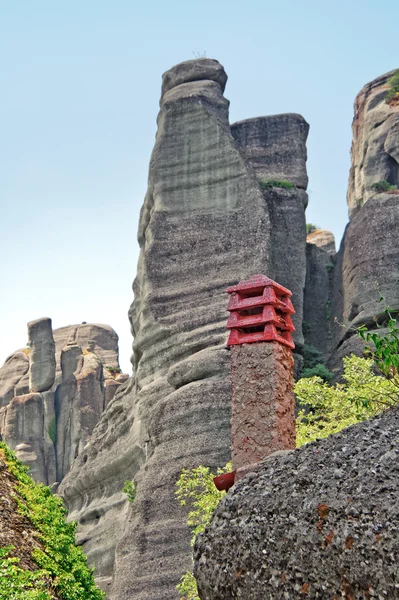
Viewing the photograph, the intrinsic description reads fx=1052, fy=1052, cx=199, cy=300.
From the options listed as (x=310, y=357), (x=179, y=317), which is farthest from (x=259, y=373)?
(x=310, y=357)

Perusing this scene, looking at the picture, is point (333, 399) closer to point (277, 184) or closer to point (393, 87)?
point (277, 184)

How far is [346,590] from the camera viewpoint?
29.9 ft

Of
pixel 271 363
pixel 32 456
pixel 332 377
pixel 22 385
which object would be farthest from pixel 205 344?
pixel 22 385

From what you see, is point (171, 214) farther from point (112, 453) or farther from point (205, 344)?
point (112, 453)

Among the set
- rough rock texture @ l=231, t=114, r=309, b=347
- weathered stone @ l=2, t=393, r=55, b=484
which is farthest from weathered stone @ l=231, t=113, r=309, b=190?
weathered stone @ l=2, t=393, r=55, b=484

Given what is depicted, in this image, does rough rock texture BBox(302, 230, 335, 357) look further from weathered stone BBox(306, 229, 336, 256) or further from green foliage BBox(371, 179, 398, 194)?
weathered stone BBox(306, 229, 336, 256)

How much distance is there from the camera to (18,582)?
12078mm

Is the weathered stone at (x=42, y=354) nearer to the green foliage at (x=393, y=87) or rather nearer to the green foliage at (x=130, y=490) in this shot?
the green foliage at (x=393, y=87)

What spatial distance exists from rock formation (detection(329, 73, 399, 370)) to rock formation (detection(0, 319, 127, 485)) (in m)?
21.1

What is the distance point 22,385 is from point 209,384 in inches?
1239

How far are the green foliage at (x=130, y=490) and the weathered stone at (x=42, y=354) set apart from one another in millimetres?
27357

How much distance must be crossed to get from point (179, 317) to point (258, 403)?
17.3 m

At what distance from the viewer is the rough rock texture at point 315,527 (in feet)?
29.8

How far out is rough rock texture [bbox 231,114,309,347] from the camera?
35.6m
